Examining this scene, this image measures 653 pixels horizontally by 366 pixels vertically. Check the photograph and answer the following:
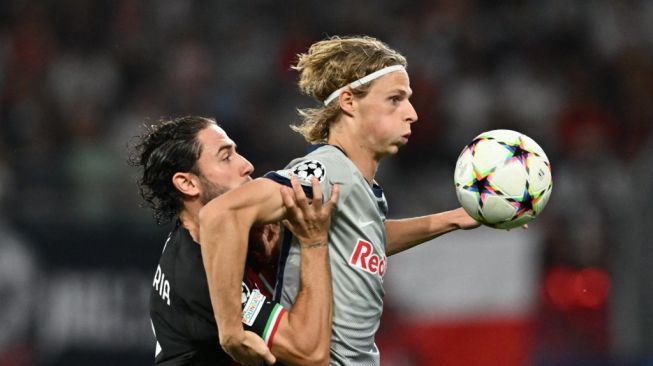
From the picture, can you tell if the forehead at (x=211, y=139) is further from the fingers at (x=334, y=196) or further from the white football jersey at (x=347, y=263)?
the fingers at (x=334, y=196)

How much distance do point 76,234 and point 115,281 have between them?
1.67 ft

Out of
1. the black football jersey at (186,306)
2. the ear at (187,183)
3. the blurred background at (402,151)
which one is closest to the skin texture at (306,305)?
the black football jersey at (186,306)

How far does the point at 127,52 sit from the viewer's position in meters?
12.0

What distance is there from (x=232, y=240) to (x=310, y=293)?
45cm

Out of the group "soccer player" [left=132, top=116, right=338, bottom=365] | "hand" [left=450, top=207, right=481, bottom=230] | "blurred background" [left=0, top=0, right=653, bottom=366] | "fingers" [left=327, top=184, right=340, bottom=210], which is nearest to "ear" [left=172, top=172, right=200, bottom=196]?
"soccer player" [left=132, top=116, right=338, bottom=365]

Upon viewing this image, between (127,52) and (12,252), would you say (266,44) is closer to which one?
(127,52)

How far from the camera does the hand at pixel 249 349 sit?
14.8 feet

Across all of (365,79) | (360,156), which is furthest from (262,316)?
(365,79)

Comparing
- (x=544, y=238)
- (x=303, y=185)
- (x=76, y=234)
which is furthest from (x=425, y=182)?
(x=303, y=185)

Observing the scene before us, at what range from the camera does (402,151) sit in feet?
35.4

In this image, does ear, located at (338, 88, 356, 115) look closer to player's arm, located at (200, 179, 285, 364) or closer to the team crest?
the team crest

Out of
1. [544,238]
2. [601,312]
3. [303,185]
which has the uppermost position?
[303,185]

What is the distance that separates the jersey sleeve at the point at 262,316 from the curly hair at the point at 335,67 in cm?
87

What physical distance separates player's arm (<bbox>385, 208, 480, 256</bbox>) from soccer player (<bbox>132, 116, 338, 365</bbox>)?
2.46 ft
